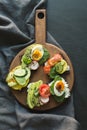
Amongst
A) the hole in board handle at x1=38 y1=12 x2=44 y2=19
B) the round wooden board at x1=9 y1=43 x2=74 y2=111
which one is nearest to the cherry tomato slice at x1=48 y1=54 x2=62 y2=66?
the round wooden board at x1=9 y1=43 x2=74 y2=111

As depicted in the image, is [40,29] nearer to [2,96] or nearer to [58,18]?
[58,18]

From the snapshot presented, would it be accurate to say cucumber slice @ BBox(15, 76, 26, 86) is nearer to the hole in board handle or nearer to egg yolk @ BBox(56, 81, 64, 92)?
egg yolk @ BBox(56, 81, 64, 92)

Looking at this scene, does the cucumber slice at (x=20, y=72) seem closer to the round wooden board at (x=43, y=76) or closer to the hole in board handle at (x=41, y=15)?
the round wooden board at (x=43, y=76)

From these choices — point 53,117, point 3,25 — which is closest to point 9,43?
point 3,25

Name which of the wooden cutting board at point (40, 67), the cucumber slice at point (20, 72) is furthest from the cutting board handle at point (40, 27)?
the cucumber slice at point (20, 72)

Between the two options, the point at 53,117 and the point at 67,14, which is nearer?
the point at 53,117

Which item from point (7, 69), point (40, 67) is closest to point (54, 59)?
point (40, 67)

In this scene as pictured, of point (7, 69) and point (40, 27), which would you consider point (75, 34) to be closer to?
point (40, 27)

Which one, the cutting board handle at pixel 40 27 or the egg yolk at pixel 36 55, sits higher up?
the cutting board handle at pixel 40 27
